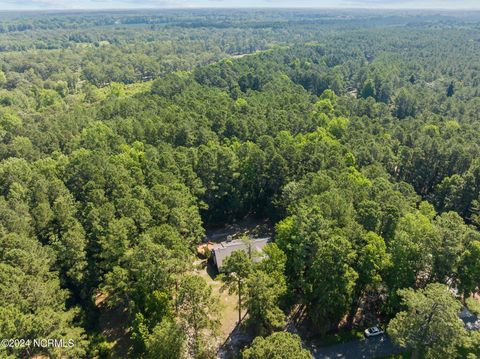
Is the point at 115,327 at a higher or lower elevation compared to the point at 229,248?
lower

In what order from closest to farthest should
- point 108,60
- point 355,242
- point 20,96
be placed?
1. point 355,242
2. point 20,96
3. point 108,60

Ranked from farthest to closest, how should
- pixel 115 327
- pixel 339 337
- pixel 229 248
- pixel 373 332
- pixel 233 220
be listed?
pixel 233 220 < pixel 229 248 < pixel 115 327 < pixel 339 337 < pixel 373 332

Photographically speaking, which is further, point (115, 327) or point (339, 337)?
point (115, 327)

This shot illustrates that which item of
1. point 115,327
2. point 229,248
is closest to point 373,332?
point 229,248

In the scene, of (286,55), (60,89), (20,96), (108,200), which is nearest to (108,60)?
(60,89)

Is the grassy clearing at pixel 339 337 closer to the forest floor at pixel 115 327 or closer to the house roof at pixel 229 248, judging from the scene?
the house roof at pixel 229 248

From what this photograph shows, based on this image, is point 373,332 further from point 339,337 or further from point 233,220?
point 233,220

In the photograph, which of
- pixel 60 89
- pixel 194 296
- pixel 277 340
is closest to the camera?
pixel 277 340

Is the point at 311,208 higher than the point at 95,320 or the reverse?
higher

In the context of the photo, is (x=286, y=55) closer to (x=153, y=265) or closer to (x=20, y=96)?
(x=20, y=96)

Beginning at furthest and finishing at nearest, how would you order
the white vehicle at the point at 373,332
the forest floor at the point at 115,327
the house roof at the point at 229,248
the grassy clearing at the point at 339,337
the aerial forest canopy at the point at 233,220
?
the house roof at the point at 229,248, the white vehicle at the point at 373,332, the grassy clearing at the point at 339,337, the forest floor at the point at 115,327, the aerial forest canopy at the point at 233,220

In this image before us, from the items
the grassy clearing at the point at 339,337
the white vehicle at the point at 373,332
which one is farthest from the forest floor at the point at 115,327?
the white vehicle at the point at 373,332
